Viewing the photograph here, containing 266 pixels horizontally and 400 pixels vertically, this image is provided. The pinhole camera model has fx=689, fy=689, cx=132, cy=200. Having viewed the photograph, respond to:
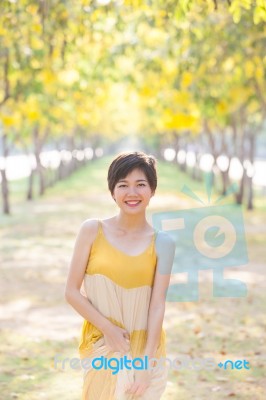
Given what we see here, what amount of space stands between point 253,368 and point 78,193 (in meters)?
25.0

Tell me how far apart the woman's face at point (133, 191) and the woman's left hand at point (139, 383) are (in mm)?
751

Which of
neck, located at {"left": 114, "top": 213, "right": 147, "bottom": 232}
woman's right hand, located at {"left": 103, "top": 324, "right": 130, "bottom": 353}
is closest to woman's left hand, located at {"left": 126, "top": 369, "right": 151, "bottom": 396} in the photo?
woman's right hand, located at {"left": 103, "top": 324, "right": 130, "bottom": 353}

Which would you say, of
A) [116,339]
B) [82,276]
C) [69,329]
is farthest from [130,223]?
[69,329]

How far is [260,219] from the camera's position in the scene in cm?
2012

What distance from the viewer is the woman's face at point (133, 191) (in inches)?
127

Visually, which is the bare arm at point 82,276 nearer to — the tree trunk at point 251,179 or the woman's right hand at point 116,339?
the woman's right hand at point 116,339

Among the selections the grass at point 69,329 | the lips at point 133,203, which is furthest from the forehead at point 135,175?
the grass at point 69,329

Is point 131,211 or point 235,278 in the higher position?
point 131,211

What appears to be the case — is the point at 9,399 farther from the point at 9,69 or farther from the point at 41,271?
the point at 9,69

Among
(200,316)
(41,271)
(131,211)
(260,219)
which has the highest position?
(131,211)

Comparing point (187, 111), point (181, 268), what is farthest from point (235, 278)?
point (187, 111)

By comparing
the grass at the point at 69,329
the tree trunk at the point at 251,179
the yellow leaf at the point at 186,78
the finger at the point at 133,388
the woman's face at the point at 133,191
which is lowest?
the tree trunk at the point at 251,179

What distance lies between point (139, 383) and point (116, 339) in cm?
23

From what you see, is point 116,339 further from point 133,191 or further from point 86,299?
point 133,191
